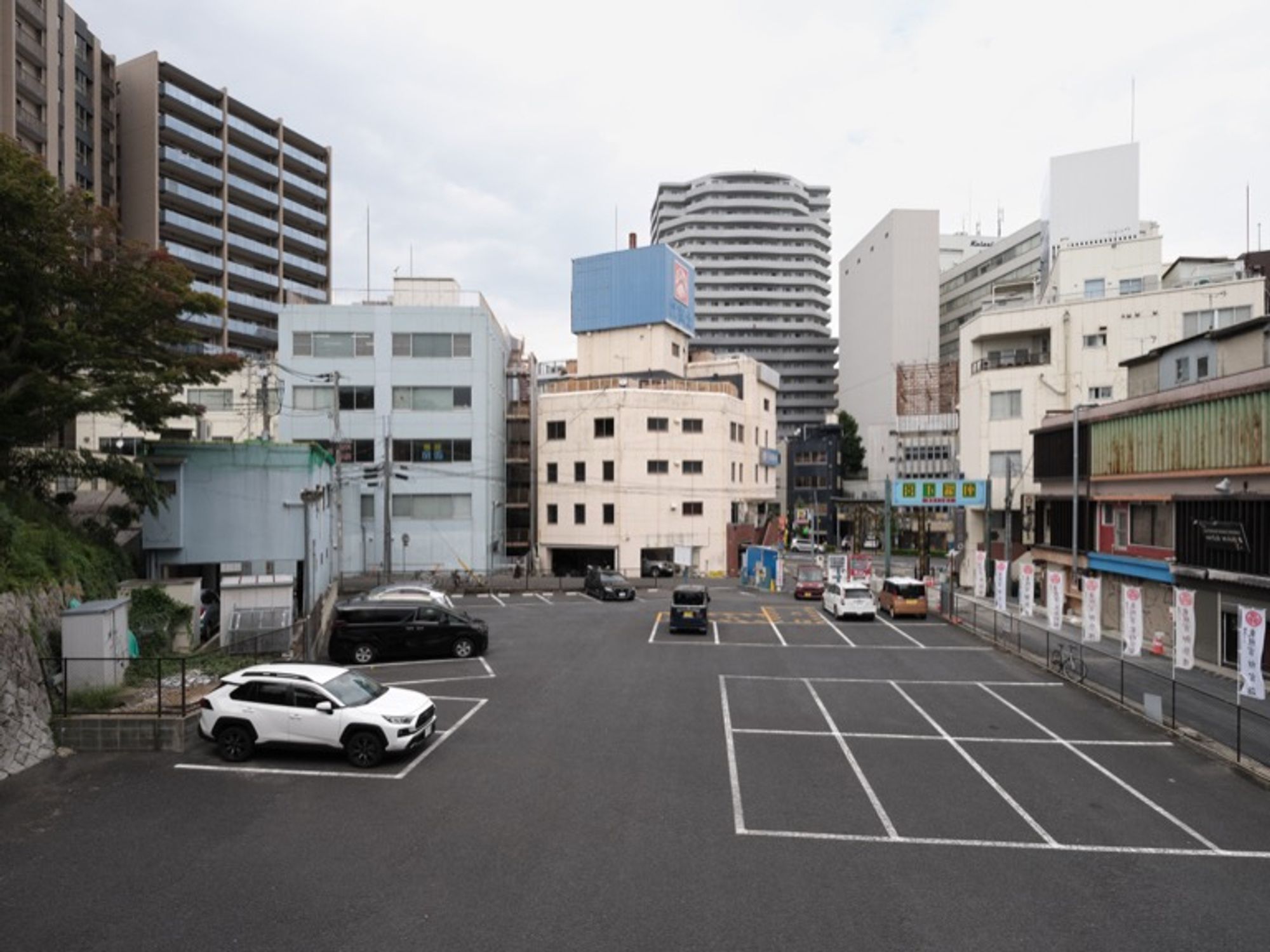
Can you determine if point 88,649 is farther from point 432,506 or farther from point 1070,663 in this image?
point 432,506

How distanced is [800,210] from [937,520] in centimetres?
7281

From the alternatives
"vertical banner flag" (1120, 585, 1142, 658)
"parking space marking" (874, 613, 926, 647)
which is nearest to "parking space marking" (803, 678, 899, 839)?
"parking space marking" (874, 613, 926, 647)

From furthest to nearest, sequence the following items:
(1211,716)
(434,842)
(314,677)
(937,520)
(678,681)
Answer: (937,520)
(678,681)
(1211,716)
(314,677)
(434,842)

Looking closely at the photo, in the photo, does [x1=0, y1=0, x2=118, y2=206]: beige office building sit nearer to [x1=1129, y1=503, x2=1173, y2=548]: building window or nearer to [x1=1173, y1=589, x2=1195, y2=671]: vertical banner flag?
[x1=1129, y1=503, x2=1173, y2=548]: building window

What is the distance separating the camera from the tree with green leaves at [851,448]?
347 ft

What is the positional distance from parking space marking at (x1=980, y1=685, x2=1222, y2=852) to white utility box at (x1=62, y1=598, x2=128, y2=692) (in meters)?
19.2

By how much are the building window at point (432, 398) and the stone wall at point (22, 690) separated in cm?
3736

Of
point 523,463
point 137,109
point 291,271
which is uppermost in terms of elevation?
point 137,109

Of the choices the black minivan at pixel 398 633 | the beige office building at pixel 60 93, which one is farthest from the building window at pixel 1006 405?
the beige office building at pixel 60 93

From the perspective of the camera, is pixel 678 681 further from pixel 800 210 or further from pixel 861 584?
pixel 800 210

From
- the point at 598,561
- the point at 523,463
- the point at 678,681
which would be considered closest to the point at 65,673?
the point at 678,681

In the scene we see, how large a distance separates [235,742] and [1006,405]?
160 feet

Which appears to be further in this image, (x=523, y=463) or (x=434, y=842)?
(x=523, y=463)

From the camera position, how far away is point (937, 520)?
90.4 meters
